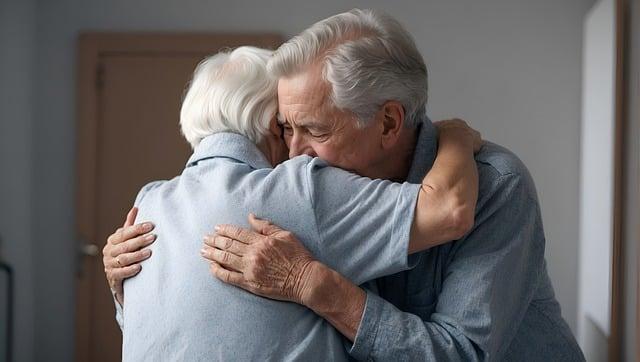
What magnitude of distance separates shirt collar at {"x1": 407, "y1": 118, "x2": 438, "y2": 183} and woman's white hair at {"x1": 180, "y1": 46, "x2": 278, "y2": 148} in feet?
0.92

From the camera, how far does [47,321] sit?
16.8ft

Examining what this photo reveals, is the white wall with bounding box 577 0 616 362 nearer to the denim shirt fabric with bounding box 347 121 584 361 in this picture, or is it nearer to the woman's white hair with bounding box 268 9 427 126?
the denim shirt fabric with bounding box 347 121 584 361

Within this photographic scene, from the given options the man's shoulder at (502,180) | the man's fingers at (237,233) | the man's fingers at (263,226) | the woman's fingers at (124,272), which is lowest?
the woman's fingers at (124,272)

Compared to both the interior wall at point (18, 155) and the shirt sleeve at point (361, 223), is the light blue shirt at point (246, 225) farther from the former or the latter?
the interior wall at point (18, 155)

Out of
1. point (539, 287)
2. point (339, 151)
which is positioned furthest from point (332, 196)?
point (539, 287)

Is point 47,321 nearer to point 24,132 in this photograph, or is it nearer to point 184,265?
point 24,132

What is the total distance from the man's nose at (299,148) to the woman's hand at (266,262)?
0.80ft

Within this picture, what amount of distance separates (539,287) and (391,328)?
1.33 ft

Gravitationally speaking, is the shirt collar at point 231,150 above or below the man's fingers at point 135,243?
above

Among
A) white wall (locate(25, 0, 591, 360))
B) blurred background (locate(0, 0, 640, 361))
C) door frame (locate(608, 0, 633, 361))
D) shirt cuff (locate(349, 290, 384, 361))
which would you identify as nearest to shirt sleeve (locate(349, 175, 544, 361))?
shirt cuff (locate(349, 290, 384, 361))

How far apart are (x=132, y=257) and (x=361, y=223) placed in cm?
43

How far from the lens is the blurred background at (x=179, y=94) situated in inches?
188

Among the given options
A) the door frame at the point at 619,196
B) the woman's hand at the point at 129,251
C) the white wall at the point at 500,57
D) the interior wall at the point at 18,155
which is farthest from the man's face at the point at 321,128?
the interior wall at the point at 18,155

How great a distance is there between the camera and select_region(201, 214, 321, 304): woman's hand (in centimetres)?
140
